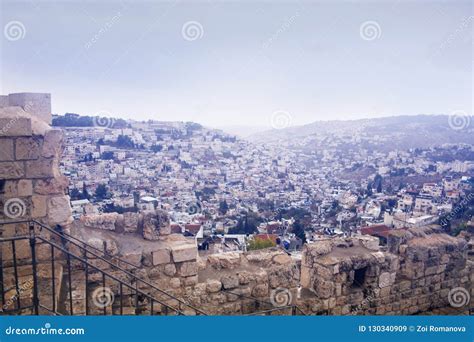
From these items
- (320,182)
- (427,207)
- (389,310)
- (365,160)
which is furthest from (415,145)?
(389,310)

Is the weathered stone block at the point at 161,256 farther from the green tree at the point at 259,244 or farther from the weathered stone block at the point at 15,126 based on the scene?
the green tree at the point at 259,244

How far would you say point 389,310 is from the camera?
514 cm

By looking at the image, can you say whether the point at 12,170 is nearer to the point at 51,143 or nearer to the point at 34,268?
the point at 51,143

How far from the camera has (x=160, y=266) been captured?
429cm

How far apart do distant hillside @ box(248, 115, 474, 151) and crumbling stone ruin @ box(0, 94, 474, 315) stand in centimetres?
5702

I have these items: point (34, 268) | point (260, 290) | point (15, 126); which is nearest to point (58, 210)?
point (15, 126)

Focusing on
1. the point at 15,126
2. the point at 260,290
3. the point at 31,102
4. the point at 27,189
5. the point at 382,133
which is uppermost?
the point at 382,133

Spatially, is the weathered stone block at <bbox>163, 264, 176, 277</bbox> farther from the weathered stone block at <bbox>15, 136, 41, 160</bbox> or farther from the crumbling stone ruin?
the weathered stone block at <bbox>15, 136, 41, 160</bbox>

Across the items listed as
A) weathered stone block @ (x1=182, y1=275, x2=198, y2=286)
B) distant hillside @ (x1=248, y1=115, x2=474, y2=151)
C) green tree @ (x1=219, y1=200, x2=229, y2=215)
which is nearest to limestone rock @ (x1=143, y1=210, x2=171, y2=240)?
weathered stone block @ (x1=182, y1=275, x2=198, y2=286)

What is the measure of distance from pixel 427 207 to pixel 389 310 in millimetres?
27892

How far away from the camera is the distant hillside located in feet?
207

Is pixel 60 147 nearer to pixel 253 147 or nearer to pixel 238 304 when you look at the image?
pixel 238 304

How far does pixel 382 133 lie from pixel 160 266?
77.6 m

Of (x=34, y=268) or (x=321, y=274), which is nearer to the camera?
(x=34, y=268)
